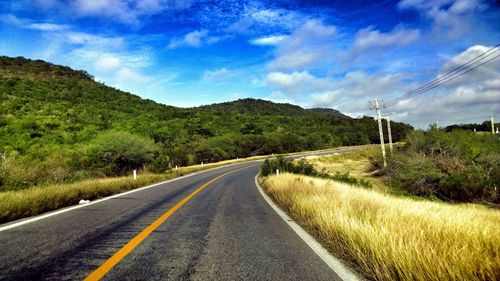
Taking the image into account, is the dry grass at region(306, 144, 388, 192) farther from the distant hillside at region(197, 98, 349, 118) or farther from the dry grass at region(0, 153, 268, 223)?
the distant hillside at region(197, 98, 349, 118)

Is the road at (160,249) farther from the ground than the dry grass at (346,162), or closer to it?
farther from the ground

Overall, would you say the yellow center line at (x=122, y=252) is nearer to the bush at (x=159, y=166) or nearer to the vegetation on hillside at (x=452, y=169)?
the vegetation on hillside at (x=452, y=169)

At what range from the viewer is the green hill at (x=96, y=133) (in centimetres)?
2558

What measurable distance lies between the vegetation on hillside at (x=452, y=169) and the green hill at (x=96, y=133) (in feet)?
62.9

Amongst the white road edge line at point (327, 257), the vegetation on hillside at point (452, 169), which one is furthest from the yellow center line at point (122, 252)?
the vegetation on hillside at point (452, 169)

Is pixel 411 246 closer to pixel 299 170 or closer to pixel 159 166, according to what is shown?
pixel 299 170

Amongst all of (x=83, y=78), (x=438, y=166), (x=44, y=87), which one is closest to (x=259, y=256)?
(x=438, y=166)

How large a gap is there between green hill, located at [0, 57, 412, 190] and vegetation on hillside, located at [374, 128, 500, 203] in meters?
19.2

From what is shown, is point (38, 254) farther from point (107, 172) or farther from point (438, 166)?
point (438, 166)

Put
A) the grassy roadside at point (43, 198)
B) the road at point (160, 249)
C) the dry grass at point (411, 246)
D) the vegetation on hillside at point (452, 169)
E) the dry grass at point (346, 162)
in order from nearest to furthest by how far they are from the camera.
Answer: the dry grass at point (411, 246) < the road at point (160, 249) < the grassy roadside at point (43, 198) < the vegetation on hillside at point (452, 169) < the dry grass at point (346, 162)

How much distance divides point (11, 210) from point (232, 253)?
6.03 metres

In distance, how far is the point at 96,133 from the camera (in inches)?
1569

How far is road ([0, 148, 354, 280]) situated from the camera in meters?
4.12

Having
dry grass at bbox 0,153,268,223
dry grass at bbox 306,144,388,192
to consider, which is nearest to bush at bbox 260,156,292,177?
dry grass at bbox 0,153,268,223
